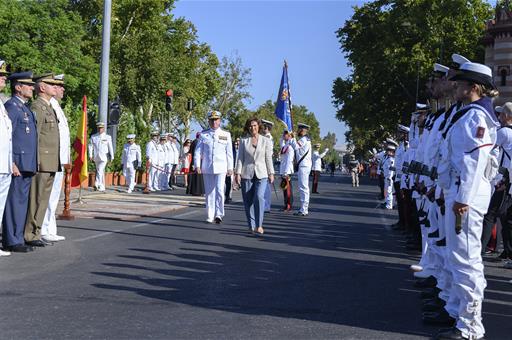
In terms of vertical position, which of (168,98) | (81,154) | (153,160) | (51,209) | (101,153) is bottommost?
(51,209)

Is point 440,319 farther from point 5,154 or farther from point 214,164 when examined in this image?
point 214,164

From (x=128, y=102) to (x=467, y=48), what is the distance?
2306cm

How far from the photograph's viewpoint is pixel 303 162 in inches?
757

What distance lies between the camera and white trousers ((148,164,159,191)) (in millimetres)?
27737

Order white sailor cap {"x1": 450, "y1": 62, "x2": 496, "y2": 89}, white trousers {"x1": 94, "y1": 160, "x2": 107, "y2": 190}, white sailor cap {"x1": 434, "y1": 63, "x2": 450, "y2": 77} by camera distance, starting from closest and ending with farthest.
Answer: white sailor cap {"x1": 450, "y1": 62, "x2": 496, "y2": 89}
white sailor cap {"x1": 434, "y1": 63, "x2": 450, "y2": 77}
white trousers {"x1": 94, "y1": 160, "x2": 107, "y2": 190}

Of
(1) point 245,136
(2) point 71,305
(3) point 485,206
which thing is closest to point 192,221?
(1) point 245,136

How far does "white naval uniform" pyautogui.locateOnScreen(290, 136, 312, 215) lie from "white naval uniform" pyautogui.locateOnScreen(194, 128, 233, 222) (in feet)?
11.4

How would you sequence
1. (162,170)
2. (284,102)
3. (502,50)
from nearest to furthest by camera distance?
(284,102) < (162,170) < (502,50)

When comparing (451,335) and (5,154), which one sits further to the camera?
(5,154)

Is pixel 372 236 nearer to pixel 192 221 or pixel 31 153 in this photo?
pixel 192 221

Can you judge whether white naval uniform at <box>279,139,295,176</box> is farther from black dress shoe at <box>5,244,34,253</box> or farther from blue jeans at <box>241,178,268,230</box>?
black dress shoe at <box>5,244,34,253</box>

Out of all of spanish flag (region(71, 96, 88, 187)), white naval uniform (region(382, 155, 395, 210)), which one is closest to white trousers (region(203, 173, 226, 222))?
spanish flag (region(71, 96, 88, 187))

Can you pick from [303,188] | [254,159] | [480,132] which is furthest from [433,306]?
[303,188]

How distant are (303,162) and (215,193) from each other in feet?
13.3
